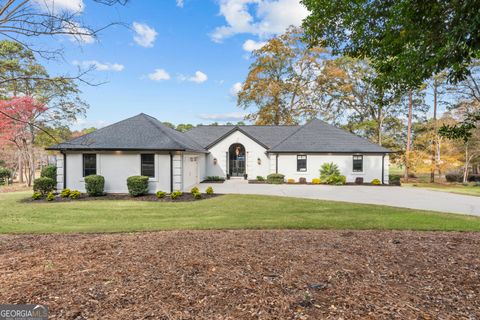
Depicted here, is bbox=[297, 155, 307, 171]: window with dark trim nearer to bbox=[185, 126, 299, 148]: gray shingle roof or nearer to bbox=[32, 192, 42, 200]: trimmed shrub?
bbox=[185, 126, 299, 148]: gray shingle roof

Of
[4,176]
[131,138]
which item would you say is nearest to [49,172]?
[131,138]

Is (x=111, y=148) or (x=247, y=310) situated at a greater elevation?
(x=111, y=148)

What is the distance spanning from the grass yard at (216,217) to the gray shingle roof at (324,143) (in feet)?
31.5

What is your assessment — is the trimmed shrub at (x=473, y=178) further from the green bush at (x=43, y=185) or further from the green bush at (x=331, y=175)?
the green bush at (x=43, y=185)

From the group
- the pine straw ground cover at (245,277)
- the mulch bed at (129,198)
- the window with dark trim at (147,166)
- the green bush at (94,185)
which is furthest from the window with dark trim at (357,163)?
the green bush at (94,185)

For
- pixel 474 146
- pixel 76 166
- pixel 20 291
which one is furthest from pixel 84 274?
pixel 474 146

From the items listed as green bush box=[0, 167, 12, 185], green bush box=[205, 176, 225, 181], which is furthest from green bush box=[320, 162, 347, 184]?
green bush box=[0, 167, 12, 185]

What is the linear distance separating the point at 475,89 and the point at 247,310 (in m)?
31.1

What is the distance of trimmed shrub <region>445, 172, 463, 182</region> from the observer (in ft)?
90.5

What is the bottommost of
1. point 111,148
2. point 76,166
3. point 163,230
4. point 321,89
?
point 163,230

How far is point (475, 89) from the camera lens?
23047mm

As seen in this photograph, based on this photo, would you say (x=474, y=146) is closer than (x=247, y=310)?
No

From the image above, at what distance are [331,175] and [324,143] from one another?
9.76 feet

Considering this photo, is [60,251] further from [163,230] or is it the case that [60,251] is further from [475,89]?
[475,89]
